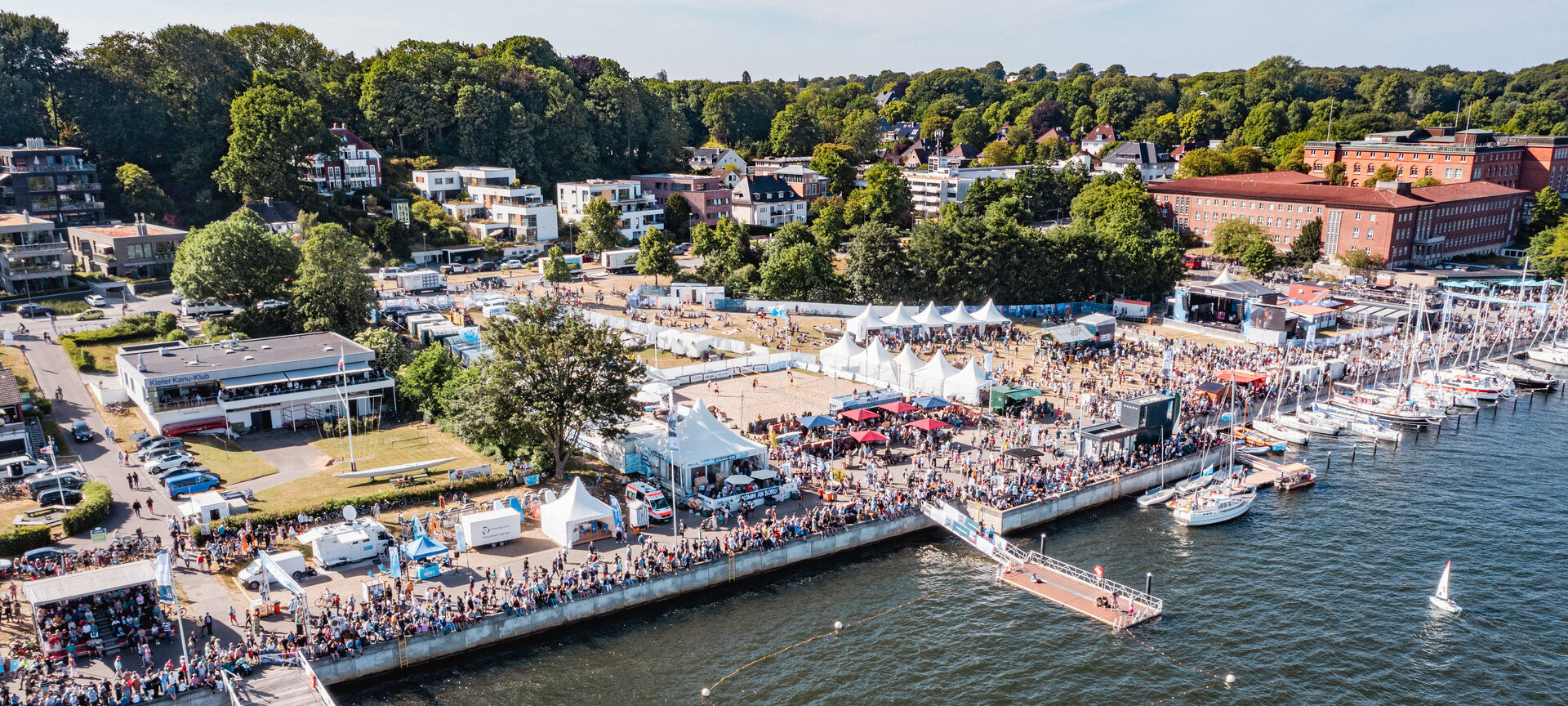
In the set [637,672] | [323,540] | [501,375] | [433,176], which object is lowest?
[637,672]

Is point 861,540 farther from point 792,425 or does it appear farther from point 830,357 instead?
point 830,357

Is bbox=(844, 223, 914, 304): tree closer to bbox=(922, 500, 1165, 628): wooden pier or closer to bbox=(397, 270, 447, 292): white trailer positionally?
bbox=(397, 270, 447, 292): white trailer

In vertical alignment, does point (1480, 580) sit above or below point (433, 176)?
below

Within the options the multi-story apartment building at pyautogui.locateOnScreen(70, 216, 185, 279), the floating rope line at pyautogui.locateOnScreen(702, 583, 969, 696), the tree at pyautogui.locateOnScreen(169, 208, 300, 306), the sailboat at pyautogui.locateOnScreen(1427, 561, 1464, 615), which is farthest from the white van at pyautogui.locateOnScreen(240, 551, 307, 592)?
the multi-story apartment building at pyautogui.locateOnScreen(70, 216, 185, 279)

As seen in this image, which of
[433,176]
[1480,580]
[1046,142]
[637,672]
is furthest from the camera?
[1046,142]

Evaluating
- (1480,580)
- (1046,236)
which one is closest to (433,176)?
(1046,236)

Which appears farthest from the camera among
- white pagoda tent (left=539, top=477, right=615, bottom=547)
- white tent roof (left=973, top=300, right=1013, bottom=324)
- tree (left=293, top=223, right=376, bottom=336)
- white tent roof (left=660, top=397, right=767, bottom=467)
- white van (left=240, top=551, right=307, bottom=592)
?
white tent roof (left=973, top=300, right=1013, bottom=324)

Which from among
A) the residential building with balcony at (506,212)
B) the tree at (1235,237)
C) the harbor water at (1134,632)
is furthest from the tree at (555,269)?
the tree at (1235,237)
